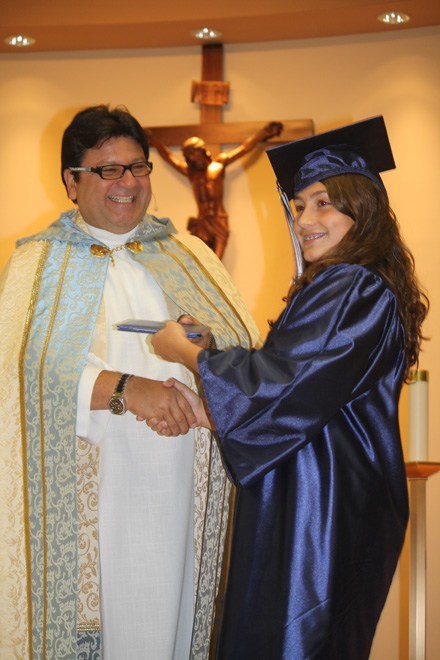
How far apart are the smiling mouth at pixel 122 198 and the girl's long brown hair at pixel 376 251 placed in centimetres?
110

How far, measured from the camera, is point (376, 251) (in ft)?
9.97

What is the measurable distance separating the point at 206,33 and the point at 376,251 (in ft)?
13.5

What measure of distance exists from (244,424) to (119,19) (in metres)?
4.38

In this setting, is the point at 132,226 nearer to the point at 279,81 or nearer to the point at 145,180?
the point at 145,180

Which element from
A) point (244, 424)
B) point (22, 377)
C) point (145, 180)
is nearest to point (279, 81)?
point (145, 180)

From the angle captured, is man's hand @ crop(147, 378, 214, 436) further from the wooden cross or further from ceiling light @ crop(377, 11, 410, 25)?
ceiling light @ crop(377, 11, 410, 25)

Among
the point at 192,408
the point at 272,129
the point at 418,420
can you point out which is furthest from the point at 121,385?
the point at 272,129

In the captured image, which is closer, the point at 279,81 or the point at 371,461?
the point at 371,461

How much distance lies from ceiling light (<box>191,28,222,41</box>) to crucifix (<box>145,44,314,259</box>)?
10cm

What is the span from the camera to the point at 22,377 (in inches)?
149

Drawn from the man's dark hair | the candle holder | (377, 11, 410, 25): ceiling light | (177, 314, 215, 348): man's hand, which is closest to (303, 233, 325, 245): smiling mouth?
(177, 314, 215, 348): man's hand

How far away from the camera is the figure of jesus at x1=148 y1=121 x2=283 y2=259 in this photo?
6.61m

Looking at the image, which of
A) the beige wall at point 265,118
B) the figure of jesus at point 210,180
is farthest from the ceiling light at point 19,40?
the figure of jesus at point 210,180

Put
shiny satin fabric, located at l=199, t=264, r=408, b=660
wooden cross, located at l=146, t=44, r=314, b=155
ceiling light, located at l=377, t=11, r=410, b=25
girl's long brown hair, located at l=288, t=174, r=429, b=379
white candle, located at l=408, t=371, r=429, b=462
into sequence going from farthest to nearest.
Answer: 1. wooden cross, located at l=146, t=44, r=314, b=155
2. ceiling light, located at l=377, t=11, r=410, b=25
3. white candle, located at l=408, t=371, r=429, b=462
4. girl's long brown hair, located at l=288, t=174, r=429, b=379
5. shiny satin fabric, located at l=199, t=264, r=408, b=660
